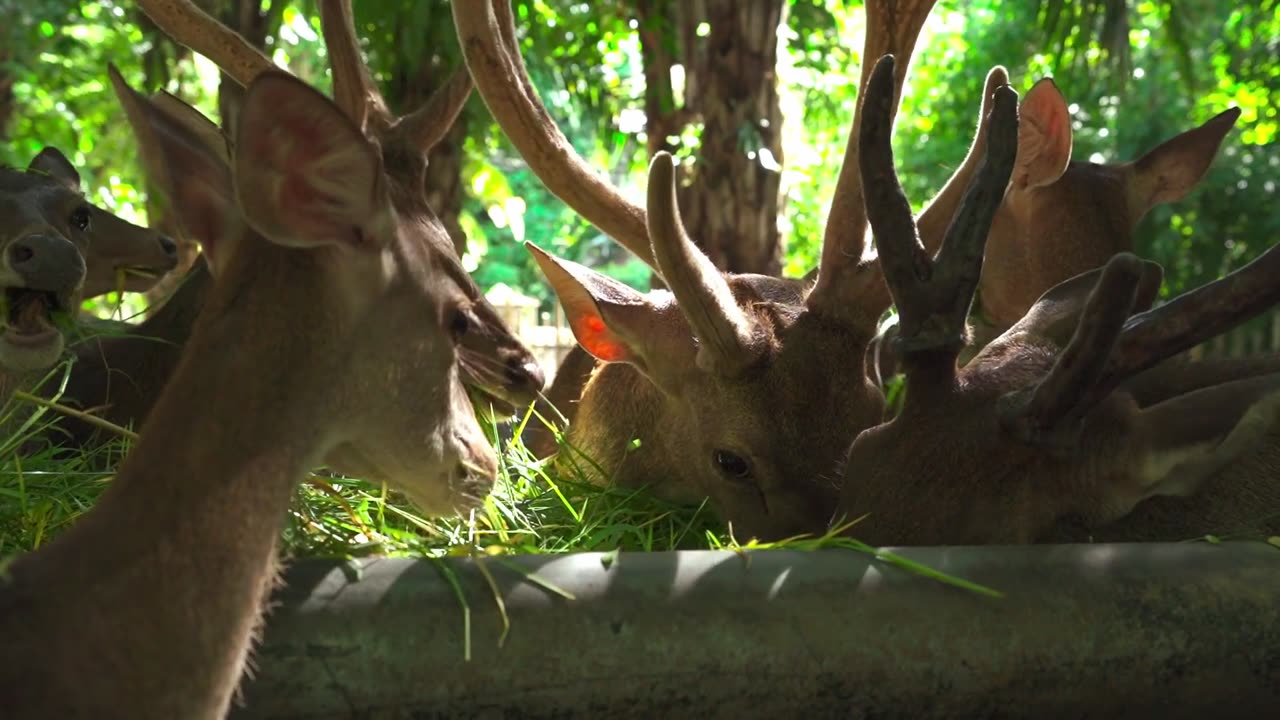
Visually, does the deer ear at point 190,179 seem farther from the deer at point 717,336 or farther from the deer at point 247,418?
the deer at point 717,336

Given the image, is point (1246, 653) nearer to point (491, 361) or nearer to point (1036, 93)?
point (491, 361)

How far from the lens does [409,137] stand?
258 centimetres

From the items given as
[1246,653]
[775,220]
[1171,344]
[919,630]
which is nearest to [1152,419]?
[1171,344]

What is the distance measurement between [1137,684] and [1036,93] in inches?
105

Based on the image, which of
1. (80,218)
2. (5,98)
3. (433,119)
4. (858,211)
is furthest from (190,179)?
(5,98)

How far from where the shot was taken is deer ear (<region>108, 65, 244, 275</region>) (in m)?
2.11

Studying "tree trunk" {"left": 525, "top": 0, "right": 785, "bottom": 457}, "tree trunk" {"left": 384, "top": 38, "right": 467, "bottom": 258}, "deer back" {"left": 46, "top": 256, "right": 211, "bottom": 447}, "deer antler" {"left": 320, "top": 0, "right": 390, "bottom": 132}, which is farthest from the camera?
"tree trunk" {"left": 384, "top": 38, "right": 467, "bottom": 258}

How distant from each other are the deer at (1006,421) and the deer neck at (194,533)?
1.25 meters

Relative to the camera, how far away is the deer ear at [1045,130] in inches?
165

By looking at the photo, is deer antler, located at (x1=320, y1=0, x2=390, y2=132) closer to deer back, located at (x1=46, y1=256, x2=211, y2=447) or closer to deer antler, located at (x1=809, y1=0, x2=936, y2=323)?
deer back, located at (x1=46, y1=256, x2=211, y2=447)

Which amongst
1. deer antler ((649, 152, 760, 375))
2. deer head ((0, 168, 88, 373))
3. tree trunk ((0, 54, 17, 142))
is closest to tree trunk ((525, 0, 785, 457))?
deer antler ((649, 152, 760, 375))

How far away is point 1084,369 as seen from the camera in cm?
247

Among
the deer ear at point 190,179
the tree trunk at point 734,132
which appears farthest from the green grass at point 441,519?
the tree trunk at point 734,132

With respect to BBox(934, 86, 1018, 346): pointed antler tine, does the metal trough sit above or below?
below
